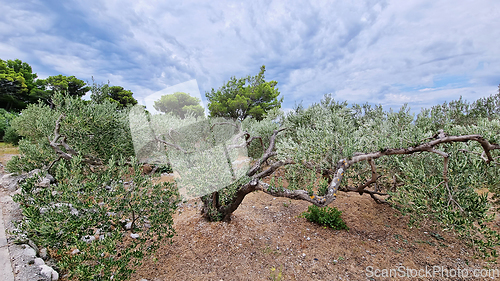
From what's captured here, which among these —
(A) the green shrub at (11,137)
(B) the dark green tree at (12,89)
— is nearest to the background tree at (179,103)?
(A) the green shrub at (11,137)

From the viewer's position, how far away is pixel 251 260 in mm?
5395

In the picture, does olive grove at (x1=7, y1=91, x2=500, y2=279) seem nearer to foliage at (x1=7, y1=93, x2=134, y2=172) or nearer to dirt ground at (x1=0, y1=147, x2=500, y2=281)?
foliage at (x1=7, y1=93, x2=134, y2=172)

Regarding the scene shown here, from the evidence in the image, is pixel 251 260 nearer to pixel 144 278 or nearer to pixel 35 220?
pixel 144 278

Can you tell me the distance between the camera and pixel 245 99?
123 ft

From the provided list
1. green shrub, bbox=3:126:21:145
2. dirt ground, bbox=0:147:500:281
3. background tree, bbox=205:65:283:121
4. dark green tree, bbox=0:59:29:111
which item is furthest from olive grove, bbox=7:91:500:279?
dark green tree, bbox=0:59:29:111

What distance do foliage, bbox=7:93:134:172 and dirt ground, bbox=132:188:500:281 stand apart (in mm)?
4553

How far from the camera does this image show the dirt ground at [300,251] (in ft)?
16.2

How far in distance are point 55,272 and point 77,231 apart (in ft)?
4.46

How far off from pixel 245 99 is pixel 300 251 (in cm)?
3360

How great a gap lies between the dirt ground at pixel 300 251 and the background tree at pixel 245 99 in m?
30.4

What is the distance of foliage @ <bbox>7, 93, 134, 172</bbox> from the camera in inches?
307

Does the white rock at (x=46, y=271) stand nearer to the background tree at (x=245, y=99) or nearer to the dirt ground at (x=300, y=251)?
the dirt ground at (x=300, y=251)

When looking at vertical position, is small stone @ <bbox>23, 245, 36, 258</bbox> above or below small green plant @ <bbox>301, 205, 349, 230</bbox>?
above

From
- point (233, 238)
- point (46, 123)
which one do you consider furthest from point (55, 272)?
point (46, 123)
